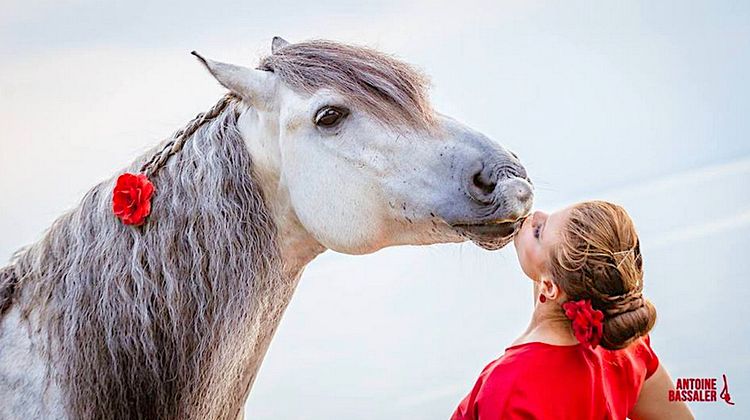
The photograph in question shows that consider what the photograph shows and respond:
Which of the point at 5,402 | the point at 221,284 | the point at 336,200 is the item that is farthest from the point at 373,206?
the point at 5,402

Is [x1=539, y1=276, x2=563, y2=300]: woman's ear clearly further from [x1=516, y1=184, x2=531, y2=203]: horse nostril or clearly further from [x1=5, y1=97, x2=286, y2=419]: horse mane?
[x1=5, y1=97, x2=286, y2=419]: horse mane

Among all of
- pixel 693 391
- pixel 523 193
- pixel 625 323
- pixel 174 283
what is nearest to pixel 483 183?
pixel 523 193

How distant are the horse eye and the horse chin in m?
A: 0.27

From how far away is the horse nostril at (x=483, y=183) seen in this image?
135 cm

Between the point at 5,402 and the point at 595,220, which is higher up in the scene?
the point at 595,220

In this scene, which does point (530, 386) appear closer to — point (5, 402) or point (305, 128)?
point (305, 128)

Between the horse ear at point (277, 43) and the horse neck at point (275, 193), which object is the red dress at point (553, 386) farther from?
the horse ear at point (277, 43)

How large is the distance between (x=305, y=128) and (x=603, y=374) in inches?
27.5

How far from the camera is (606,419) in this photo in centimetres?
152

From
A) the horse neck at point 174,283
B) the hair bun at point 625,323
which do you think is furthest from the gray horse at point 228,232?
the hair bun at point 625,323

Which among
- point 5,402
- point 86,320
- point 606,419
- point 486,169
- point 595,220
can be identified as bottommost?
point 606,419

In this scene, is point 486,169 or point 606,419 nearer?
point 486,169

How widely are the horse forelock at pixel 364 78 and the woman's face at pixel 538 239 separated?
0.94 ft

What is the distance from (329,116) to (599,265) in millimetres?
532
